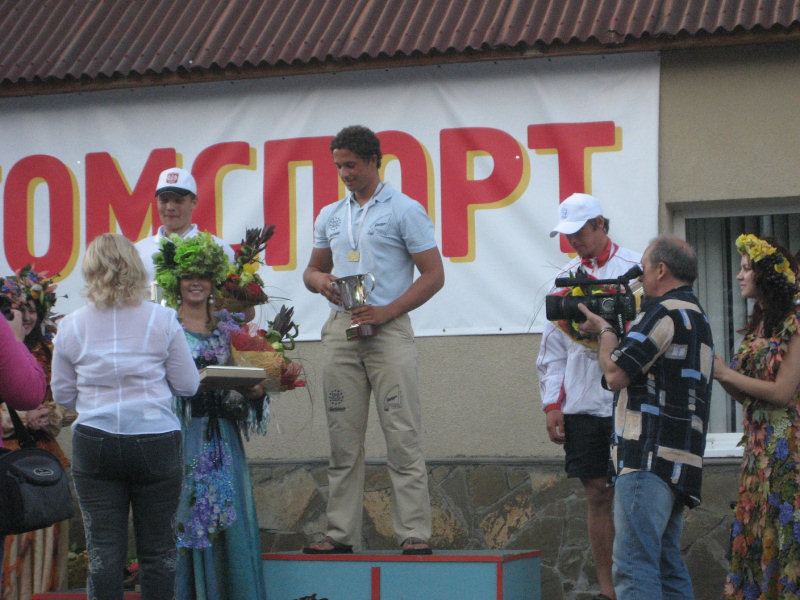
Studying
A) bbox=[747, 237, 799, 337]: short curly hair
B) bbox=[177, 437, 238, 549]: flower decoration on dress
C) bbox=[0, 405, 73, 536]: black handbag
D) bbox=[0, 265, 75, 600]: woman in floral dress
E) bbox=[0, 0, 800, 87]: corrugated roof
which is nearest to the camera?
bbox=[0, 405, 73, 536]: black handbag

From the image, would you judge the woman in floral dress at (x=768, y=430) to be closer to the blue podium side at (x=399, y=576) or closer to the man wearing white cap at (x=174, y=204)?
the blue podium side at (x=399, y=576)

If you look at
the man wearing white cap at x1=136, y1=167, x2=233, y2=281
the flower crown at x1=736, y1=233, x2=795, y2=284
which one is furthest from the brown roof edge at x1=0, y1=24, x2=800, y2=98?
the flower crown at x1=736, y1=233, x2=795, y2=284

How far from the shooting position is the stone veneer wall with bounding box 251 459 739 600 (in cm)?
708

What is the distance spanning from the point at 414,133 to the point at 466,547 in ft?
8.70

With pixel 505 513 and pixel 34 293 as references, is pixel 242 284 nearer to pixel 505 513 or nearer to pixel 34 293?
pixel 34 293

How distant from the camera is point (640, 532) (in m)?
4.75

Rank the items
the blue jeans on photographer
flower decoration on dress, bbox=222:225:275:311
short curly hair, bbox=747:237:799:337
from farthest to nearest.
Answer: flower decoration on dress, bbox=222:225:275:311 < short curly hair, bbox=747:237:799:337 < the blue jeans on photographer

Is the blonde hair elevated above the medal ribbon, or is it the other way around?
the medal ribbon

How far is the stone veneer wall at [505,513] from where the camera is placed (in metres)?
7.08

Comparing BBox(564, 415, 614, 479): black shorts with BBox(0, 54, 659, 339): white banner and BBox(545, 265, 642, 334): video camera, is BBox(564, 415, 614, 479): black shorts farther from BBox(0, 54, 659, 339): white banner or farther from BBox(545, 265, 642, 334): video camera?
BBox(0, 54, 659, 339): white banner

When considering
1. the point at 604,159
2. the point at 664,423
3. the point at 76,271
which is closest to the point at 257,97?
the point at 76,271

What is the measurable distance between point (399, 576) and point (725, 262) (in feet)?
10.7

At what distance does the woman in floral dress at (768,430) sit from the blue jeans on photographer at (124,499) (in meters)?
2.53

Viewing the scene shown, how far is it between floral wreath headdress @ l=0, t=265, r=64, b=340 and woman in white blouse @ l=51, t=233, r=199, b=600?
1555mm
